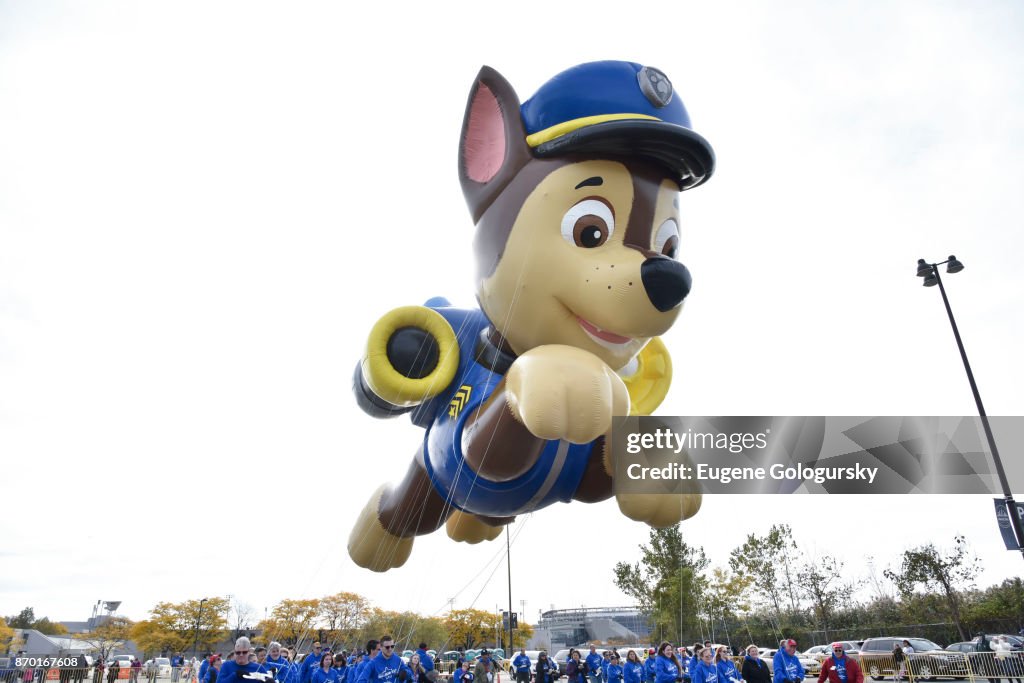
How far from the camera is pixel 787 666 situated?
8.50 m

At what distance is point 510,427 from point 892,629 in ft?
99.6

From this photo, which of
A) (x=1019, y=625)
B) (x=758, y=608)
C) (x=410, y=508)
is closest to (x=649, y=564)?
(x=758, y=608)

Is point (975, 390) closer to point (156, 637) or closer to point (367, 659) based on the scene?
point (367, 659)

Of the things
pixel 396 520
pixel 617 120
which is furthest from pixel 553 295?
pixel 396 520

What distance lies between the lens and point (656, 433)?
21.4 ft

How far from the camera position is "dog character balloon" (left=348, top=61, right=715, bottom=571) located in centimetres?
494

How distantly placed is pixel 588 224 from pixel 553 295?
2.07ft

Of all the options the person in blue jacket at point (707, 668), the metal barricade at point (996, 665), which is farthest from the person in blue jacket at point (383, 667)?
the metal barricade at point (996, 665)

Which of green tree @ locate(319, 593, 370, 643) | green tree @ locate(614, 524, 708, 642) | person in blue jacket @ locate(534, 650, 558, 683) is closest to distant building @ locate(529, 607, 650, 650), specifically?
green tree @ locate(319, 593, 370, 643)

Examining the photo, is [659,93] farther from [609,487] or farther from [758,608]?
[758,608]

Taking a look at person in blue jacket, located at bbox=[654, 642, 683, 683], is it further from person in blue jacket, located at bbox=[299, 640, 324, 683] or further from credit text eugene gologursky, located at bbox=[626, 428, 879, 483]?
person in blue jacket, located at bbox=[299, 640, 324, 683]

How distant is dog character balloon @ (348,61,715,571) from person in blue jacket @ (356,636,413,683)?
1.93 m

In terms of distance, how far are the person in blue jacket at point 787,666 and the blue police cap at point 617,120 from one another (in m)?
6.18

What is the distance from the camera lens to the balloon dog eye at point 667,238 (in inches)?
222
